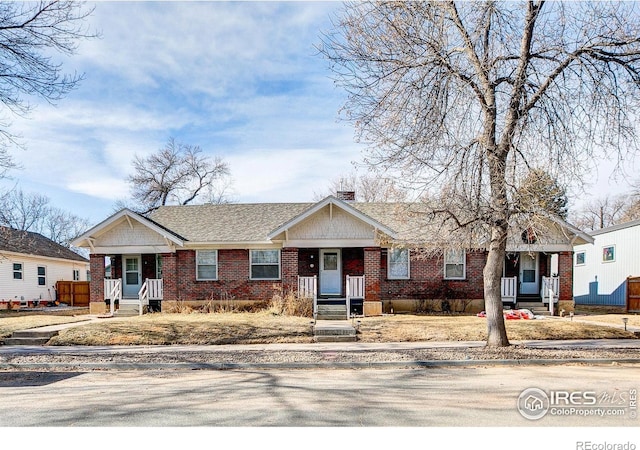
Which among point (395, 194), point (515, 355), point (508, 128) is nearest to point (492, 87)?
point (508, 128)

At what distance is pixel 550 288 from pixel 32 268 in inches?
1166

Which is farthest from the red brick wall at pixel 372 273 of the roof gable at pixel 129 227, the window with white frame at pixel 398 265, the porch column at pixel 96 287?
the porch column at pixel 96 287

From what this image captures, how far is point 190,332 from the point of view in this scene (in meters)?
14.4

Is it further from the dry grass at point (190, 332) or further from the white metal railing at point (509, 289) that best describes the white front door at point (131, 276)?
the white metal railing at point (509, 289)

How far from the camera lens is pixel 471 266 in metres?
20.3

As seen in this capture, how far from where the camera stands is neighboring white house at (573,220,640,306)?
24.3 meters

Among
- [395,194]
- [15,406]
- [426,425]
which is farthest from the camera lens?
[395,194]

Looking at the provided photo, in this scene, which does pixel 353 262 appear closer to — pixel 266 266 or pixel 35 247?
pixel 266 266

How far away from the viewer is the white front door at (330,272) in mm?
20875

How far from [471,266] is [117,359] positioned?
14.9 meters

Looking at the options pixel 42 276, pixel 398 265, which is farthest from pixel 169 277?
pixel 42 276

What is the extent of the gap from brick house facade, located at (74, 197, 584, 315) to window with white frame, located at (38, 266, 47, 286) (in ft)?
39.8

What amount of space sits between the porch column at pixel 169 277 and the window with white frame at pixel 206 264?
981 mm

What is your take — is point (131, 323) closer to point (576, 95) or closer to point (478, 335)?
point (478, 335)
